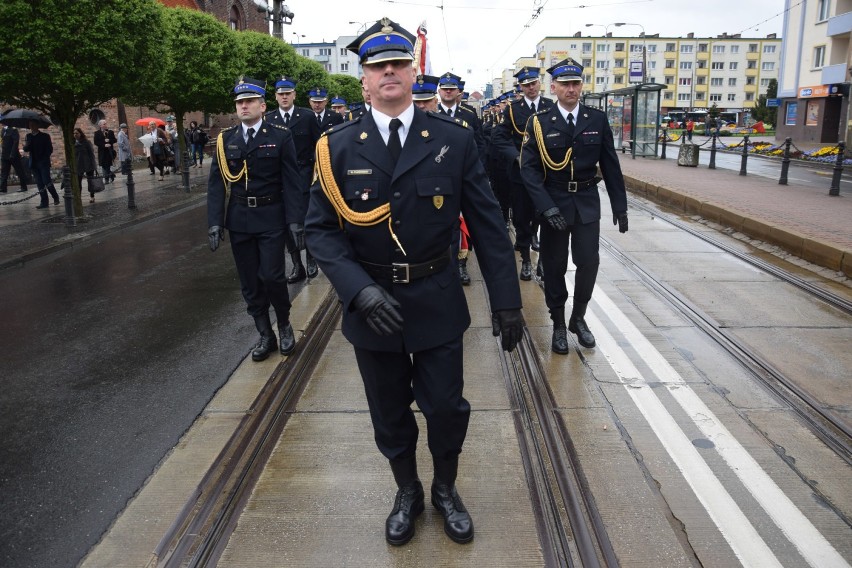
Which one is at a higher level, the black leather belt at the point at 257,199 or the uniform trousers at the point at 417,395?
the black leather belt at the point at 257,199

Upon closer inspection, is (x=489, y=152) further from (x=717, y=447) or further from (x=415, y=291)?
(x=415, y=291)

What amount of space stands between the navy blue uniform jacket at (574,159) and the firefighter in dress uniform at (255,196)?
6.31 feet

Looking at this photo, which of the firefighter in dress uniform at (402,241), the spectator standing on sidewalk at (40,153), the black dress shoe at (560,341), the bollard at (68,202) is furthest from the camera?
the spectator standing on sidewalk at (40,153)

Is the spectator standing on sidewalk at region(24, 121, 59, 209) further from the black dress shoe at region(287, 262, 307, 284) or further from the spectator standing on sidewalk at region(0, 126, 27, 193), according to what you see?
the black dress shoe at region(287, 262, 307, 284)

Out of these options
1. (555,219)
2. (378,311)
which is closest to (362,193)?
(378,311)

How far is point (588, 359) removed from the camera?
219 inches

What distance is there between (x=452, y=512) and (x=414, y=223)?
138 cm

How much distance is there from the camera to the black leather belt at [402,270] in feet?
9.87

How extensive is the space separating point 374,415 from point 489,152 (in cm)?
740

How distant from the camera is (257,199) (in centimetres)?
554

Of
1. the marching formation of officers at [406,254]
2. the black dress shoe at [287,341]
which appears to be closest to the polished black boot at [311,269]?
the black dress shoe at [287,341]

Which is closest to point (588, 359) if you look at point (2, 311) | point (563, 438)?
point (563, 438)

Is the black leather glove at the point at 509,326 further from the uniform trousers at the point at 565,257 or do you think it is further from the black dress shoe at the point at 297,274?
the black dress shoe at the point at 297,274

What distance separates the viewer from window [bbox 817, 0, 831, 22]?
40219 mm
